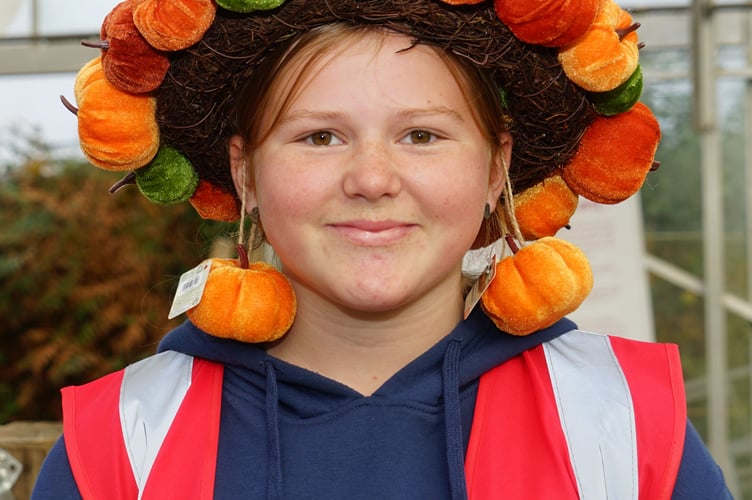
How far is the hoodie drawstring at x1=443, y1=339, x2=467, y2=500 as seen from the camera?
1.95 meters

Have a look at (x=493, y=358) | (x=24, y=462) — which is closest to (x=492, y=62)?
(x=493, y=358)

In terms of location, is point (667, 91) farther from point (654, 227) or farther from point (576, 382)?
Result: point (576, 382)

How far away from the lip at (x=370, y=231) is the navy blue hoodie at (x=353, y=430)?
0.28m

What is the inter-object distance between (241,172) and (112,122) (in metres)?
0.30

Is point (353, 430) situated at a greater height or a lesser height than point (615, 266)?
greater

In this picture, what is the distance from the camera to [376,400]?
6.84 ft

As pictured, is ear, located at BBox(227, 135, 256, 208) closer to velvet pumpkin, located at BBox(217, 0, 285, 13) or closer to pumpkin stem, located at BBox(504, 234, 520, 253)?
velvet pumpkin, located at BBox(217, 0, 285, 13)

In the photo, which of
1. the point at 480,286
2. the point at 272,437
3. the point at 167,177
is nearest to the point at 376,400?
the point at 272,437

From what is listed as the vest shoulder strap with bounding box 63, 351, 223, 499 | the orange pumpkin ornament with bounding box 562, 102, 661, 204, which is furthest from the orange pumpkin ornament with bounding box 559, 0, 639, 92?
the vest shoulder strap with bounding box 63, 351, 223, 499

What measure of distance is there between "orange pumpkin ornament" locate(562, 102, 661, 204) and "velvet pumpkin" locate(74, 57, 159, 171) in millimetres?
874

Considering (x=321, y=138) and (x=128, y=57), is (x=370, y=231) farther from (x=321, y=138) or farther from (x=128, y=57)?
(x=128, y=57)

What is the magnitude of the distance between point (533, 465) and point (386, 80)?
74 centimetres

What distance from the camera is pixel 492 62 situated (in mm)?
2043

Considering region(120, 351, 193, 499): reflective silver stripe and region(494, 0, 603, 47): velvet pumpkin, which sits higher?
region(494, 0, 603, 47): velvet pumpkin
